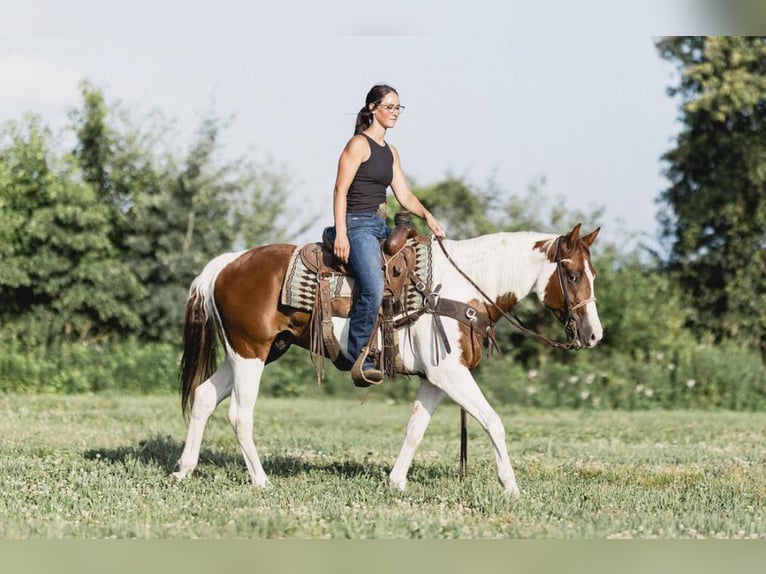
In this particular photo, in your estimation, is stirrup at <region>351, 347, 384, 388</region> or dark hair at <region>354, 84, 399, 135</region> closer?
dark hair at <region>354, 84, 399, 135</region>

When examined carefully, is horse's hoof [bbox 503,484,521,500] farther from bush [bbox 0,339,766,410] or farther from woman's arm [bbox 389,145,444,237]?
bush [bbox 0,339,766,410]

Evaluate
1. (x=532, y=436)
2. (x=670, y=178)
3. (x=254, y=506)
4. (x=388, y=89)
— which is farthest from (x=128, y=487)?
(x=670, y=178)

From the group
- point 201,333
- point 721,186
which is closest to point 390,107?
point 201,333

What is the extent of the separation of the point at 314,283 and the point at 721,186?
21714 millimetres

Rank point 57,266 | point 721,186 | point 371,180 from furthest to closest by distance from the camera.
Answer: point 721,186 < point 57,266 < point 371,180

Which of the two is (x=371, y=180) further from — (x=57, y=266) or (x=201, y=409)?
(x=57, y=266)

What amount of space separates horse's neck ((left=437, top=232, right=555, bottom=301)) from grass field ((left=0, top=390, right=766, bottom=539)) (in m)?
1.60

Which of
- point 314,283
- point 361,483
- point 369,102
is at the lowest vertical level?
point 361,483

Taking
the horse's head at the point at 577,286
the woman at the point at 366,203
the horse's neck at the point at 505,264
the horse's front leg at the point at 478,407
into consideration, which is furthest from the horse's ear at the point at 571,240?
the woman at the point at 366,203

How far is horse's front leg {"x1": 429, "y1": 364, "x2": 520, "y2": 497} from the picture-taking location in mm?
7621

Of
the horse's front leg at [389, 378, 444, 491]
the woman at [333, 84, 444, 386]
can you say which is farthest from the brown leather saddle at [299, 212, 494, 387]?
the horse's front leg at [389, 378, 444, 491]

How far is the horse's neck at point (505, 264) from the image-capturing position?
798 cm

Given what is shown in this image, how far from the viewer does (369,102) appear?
7.73 metres

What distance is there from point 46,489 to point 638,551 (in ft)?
14.9
